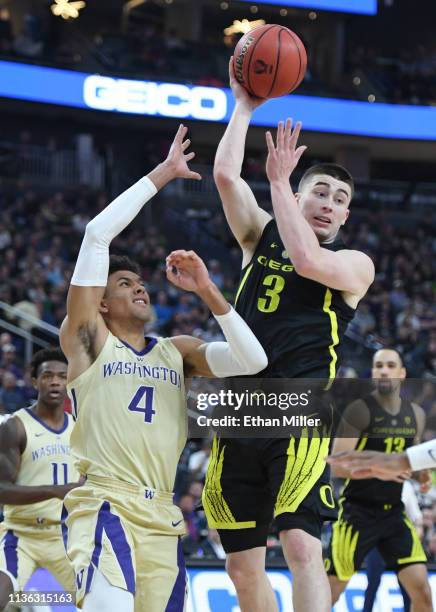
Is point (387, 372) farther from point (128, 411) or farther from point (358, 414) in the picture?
point (128, 411)

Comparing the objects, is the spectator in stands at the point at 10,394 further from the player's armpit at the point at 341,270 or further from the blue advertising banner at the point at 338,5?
the blue advertising banner at the point at 338,5

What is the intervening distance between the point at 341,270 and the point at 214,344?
29.2 inches

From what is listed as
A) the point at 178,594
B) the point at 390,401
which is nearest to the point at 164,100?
the point at 390,401

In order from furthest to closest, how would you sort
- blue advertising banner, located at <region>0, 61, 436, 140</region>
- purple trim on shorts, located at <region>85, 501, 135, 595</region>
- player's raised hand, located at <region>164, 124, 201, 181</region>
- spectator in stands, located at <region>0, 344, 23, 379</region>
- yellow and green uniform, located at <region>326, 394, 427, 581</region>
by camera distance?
blue advertising banner, located at <region>0, 61, 436, 140</region> → spectator in stands, located at <region>0, 344, 23, 379</region> → yellow and green uniform, located at <region>326, 394, 427, 581</region> → player's raised hand, located at <region>164, 124, 201, 181</region> → purple trim on shorts, located at <region>85, 501, 135, 595</region>

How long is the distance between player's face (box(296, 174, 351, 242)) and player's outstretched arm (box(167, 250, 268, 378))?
2.62 ft

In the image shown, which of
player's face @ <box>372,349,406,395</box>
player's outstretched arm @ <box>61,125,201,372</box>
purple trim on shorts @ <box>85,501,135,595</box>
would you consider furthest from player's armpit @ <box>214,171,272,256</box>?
player's face @ <box>372,349,406,395</box>

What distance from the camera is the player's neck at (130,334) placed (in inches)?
211

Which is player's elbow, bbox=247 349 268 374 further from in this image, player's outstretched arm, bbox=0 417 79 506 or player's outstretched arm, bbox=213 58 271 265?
player's outstretched arm, bbox=0 417 79 506

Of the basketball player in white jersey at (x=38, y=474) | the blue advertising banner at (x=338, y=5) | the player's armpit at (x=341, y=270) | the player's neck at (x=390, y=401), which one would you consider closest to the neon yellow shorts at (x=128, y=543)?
the player's armpit at (x=341, y=270)

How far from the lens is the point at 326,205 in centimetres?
562

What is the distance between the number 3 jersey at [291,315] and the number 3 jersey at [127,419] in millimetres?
575

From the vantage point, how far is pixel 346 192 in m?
5.68

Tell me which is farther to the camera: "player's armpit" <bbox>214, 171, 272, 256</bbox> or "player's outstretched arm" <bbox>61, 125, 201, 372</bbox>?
"player's armpit" <bbox>214, 171, 272, 256</bbox>

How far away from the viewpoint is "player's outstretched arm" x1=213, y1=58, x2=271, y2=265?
566 cm
